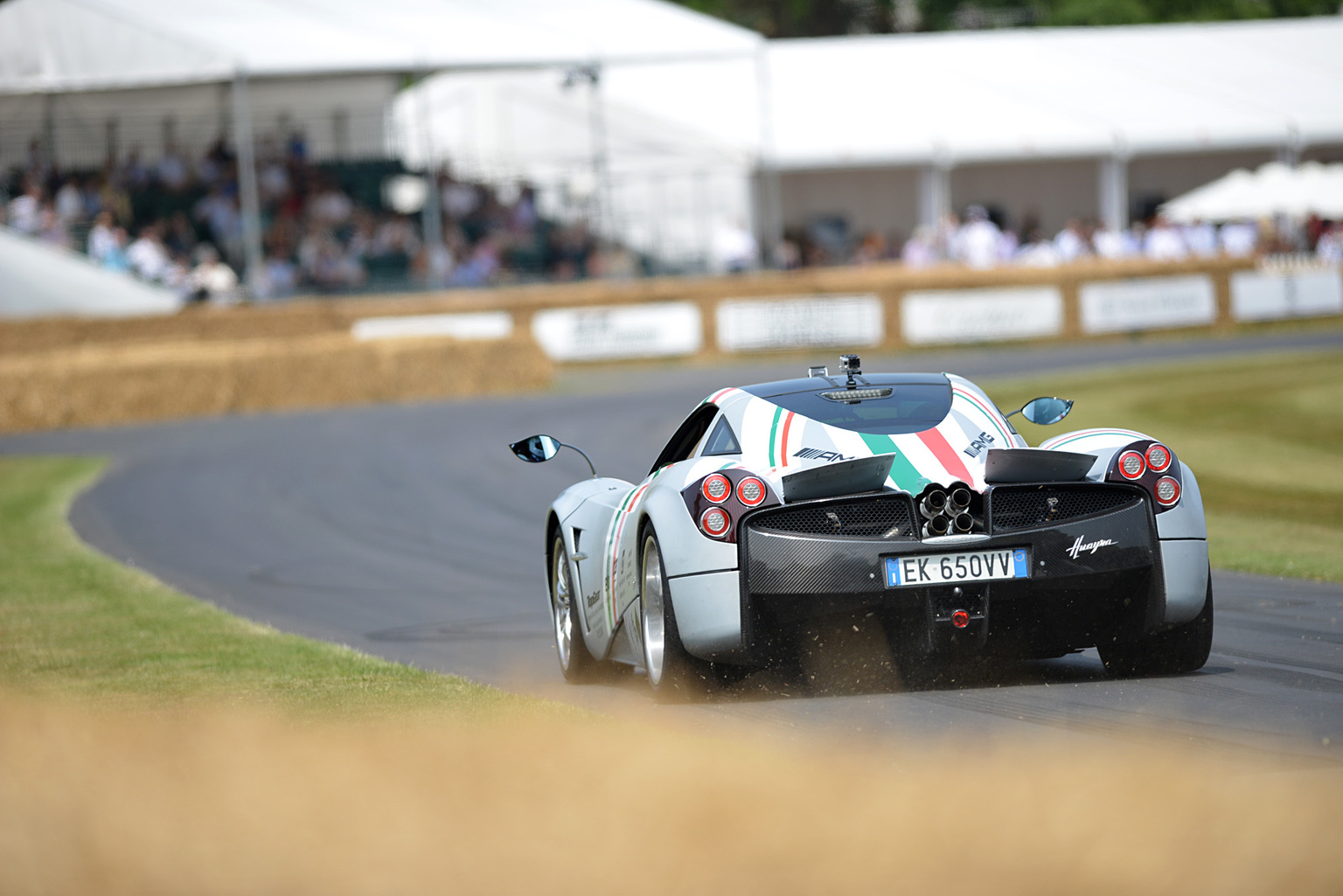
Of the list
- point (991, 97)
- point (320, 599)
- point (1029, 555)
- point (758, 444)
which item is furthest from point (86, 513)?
point (991, 97)

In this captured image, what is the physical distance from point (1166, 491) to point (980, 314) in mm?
25536

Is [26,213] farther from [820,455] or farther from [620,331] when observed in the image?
[820,455]

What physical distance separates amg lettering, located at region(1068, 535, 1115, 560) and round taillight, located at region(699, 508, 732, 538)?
1185 mm

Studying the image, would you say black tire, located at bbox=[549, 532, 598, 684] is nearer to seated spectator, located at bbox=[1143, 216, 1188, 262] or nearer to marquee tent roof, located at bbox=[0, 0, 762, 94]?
marquee tent roof, located at bbox=[0, 0, 762, 94]

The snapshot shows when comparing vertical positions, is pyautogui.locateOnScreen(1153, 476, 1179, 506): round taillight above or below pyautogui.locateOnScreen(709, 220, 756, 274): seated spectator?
below

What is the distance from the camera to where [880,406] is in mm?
7168

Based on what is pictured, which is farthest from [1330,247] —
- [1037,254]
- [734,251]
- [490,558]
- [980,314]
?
[490,558]

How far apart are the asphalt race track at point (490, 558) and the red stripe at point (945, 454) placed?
0.79 meters

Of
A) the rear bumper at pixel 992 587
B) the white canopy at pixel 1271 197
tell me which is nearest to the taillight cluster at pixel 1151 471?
the rear bumper at pixel 992 587

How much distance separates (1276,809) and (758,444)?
2981mm

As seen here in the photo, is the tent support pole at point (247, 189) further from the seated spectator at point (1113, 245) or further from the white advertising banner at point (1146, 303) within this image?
the seated spectator at point (1113, 245)

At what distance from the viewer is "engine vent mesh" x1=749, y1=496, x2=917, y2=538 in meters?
6.30

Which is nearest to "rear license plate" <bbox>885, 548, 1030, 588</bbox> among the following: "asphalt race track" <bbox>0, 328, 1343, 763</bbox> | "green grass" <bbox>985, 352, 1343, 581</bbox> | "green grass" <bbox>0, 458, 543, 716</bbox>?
"asphalt race track" <bbox>0, 328, 1343, 763</bbox>

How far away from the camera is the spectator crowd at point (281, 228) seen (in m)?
31.5
